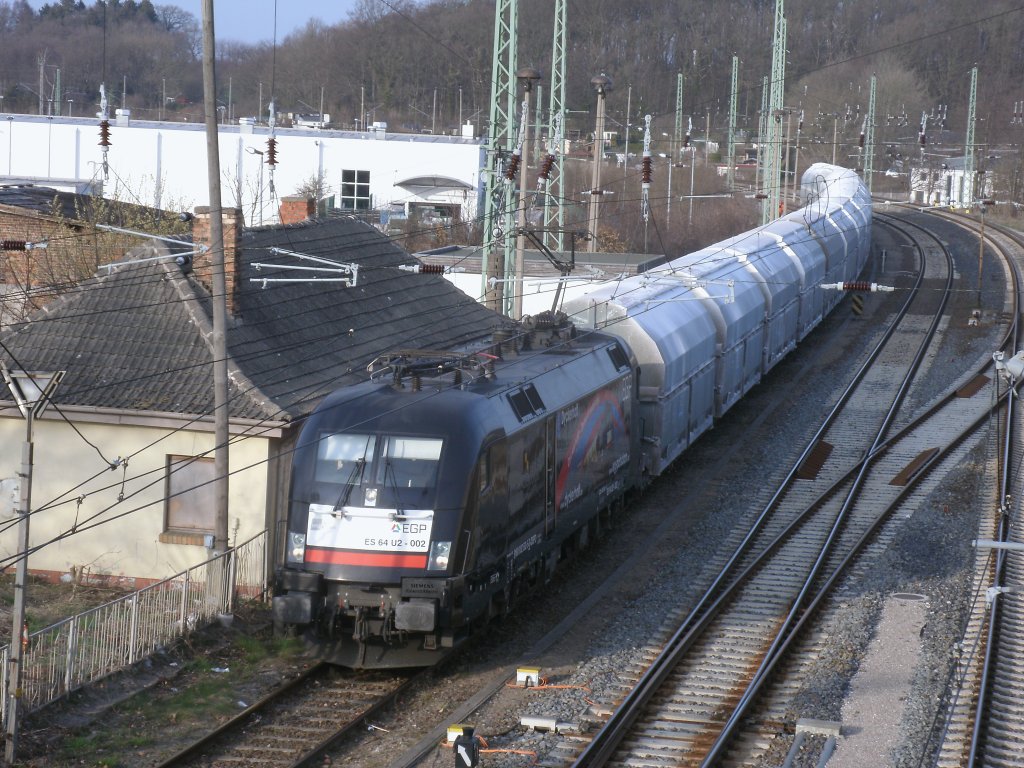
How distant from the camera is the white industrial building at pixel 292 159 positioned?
202 ft

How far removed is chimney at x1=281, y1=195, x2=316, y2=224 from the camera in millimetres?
26734

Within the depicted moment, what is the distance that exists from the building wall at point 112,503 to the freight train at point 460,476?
3386mm

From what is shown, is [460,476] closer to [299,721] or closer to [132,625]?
[299,721]

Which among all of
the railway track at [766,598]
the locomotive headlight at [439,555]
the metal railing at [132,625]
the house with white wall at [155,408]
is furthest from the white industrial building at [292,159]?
the locomotive headlight at [439,555]

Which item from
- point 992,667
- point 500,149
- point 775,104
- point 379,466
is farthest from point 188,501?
point 775,104

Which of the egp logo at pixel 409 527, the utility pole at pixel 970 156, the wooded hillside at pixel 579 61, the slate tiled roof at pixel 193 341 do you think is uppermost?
the wooded hillside at pixel 579 61

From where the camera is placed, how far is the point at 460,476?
13742 mm

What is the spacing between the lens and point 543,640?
51.8 feet

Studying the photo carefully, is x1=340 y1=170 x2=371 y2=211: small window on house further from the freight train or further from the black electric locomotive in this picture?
the black electric locomotive

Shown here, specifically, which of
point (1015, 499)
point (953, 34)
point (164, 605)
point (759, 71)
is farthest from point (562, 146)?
point (953, 34)

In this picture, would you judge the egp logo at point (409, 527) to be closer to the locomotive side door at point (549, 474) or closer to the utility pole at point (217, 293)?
the locomotive side door at point (549, 474)

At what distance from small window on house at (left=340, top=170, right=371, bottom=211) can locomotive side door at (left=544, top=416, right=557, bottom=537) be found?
4706 cm

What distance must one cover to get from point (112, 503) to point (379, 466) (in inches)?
230

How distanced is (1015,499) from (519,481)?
10840mm
